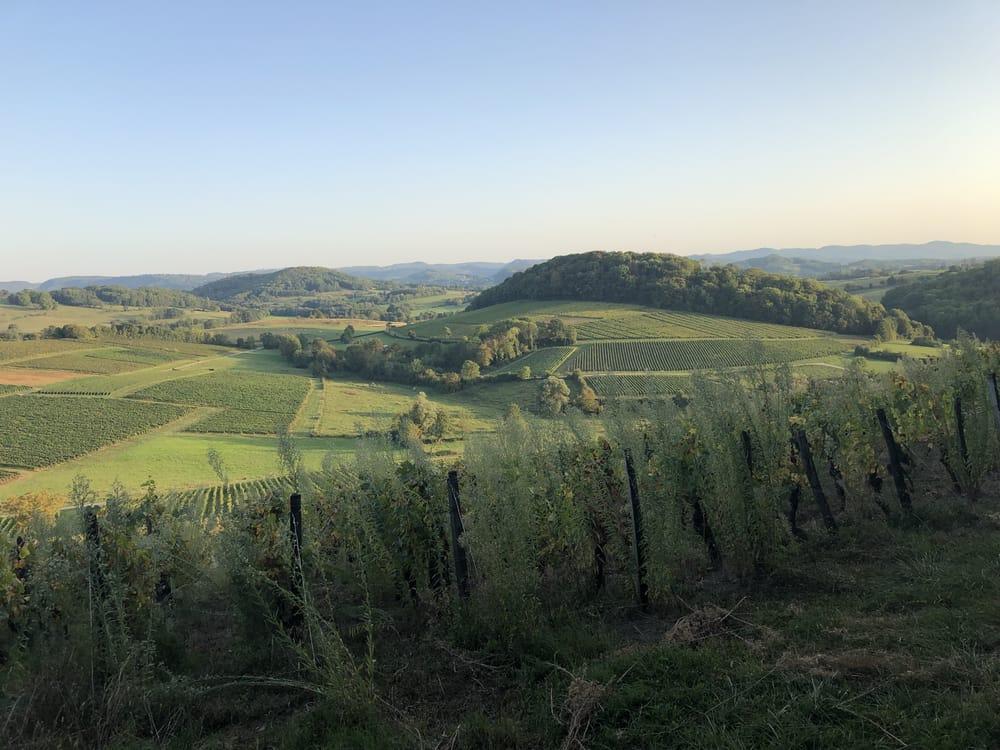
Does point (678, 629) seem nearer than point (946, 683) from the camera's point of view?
No

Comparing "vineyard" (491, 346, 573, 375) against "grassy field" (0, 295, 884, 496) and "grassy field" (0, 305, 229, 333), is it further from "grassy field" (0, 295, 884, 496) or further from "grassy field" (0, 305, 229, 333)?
"grassy field" (0, 305, 229, 333)

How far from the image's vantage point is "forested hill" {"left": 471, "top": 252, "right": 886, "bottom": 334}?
78.8m

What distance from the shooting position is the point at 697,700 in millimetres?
4008

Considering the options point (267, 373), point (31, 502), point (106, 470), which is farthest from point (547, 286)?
point (31, 502)

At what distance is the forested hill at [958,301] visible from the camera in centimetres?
6272

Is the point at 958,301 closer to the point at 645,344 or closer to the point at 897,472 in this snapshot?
the point at 645,344

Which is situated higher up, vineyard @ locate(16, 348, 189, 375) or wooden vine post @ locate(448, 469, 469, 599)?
wooden vine post @ locate(448, 469, 469, 599)

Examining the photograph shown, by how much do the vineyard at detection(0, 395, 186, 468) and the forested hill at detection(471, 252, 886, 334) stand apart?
7728cm

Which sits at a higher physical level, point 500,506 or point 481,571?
point 500,506

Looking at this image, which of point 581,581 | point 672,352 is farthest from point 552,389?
point 581,581

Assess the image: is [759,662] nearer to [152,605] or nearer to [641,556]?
[641,556]

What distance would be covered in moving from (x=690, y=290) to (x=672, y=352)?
1096 inches

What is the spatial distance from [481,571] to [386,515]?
1405 millimetres

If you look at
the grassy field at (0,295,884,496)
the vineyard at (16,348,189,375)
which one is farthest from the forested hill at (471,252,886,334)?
the vineyard at (16,348,189,375)
